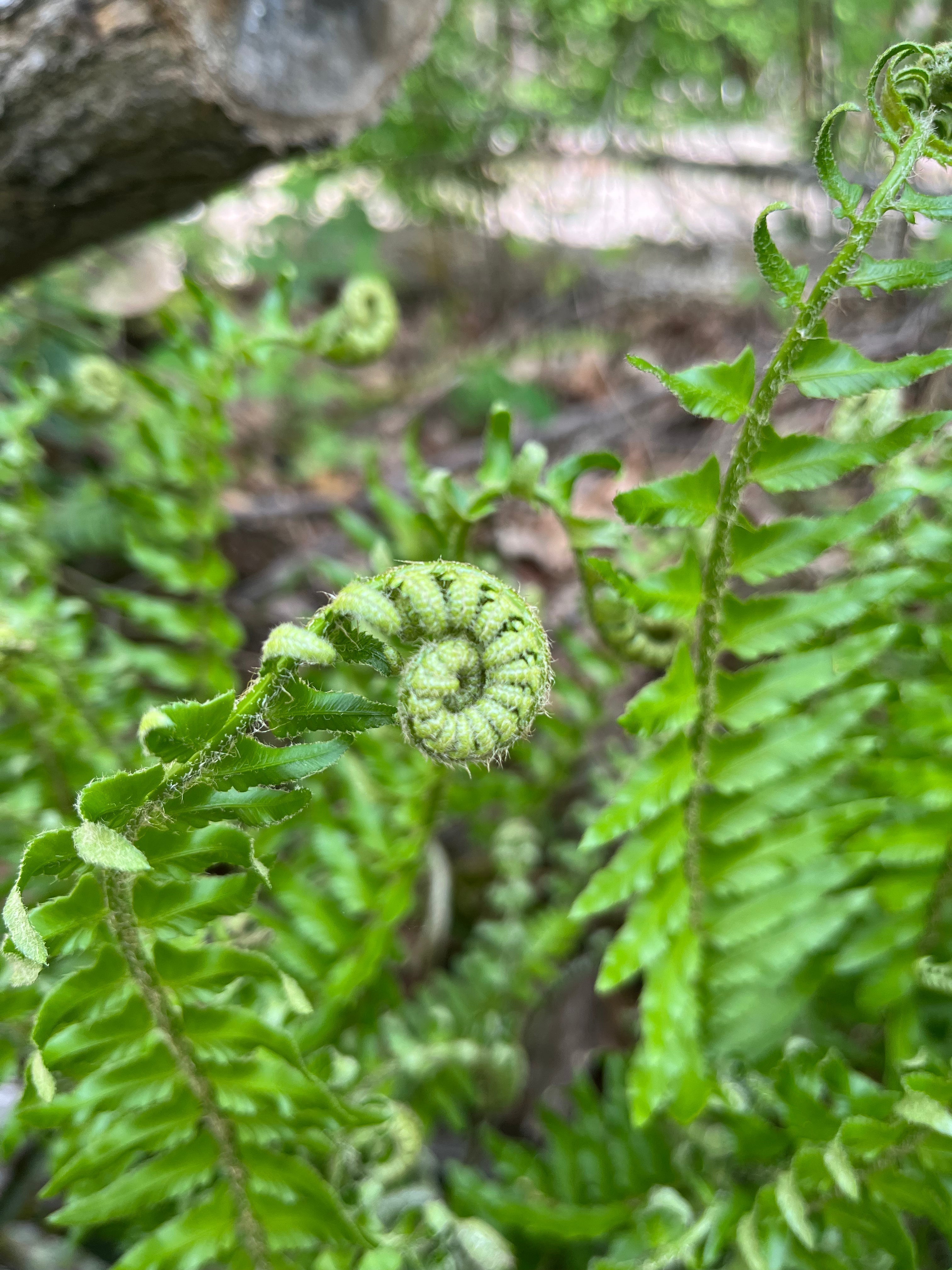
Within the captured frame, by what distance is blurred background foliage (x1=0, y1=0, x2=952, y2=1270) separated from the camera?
4.96 feet

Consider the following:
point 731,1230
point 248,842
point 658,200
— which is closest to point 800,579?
point 731,1230

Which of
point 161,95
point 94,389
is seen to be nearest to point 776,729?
point 161,95

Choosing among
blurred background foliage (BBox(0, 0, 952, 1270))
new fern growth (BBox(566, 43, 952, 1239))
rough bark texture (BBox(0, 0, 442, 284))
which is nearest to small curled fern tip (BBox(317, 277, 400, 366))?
blurred background foliage (BBox(0, 0, 952, 1270))

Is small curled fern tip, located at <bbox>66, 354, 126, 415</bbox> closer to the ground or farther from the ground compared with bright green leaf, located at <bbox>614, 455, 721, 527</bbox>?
farther from the ground

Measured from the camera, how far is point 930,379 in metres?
2.19

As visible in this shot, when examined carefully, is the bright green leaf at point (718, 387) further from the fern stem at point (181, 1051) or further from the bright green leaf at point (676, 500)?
the fern stem at point (181, 1051)

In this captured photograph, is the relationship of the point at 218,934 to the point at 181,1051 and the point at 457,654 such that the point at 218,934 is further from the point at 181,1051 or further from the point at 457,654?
the point at 457,654

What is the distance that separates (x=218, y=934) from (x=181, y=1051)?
196 mm

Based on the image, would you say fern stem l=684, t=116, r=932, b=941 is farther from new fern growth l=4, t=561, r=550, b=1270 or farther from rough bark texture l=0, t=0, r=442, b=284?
rough bark texture l=0, t=0, r=442, b=284

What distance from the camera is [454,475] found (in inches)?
125

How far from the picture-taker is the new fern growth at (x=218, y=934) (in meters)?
0.79

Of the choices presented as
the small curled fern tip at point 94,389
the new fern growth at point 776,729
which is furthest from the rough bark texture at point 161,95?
the new fern growth at point 776,729

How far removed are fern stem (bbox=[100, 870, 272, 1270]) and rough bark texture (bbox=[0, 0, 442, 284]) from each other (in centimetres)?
120

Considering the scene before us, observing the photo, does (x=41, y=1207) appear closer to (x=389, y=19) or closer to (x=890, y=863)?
(x=890, y=863)
